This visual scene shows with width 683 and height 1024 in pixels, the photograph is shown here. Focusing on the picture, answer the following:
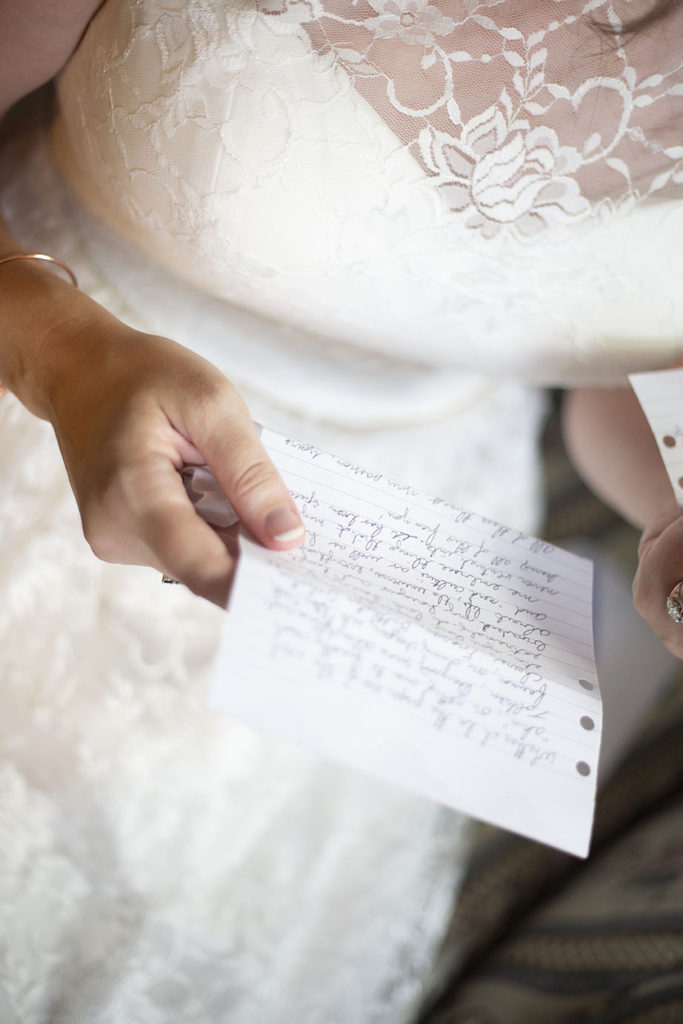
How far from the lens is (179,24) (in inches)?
18.8

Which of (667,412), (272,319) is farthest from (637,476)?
(272,319)

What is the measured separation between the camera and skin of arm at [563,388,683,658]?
0.55 metres

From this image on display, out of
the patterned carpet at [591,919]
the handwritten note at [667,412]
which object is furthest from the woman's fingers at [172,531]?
the patterned carpet at [591,919]

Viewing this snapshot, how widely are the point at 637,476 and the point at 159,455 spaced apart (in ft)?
1.74

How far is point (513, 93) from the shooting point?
1.54 ft

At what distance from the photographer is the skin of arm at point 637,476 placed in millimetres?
546

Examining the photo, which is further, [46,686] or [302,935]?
[302,935]

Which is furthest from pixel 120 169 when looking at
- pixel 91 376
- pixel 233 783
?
pixel 233 783

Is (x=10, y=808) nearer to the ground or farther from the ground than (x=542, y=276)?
nearer to the ground

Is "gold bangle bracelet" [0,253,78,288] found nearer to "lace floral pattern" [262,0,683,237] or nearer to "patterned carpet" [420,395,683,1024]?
"lace floral pattern" [262,0,683,237]

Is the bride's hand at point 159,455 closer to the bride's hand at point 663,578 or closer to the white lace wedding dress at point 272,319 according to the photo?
the white lace wedding dress at point 272,319

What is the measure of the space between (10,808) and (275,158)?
0.51 metres

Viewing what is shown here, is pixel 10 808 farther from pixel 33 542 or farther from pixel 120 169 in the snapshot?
pixel 120 169

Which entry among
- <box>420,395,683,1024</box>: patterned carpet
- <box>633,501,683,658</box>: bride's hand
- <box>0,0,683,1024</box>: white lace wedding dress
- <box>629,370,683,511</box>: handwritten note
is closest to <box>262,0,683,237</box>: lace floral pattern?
<box>0,0,683,1024</box>: white lace wedding dress
